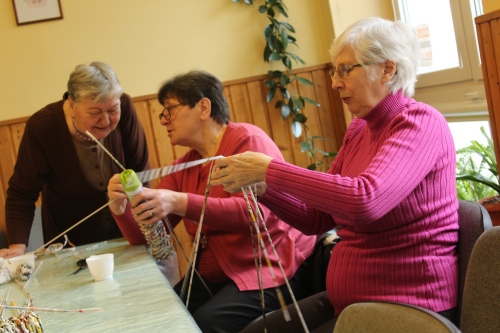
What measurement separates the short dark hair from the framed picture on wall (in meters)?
1.68

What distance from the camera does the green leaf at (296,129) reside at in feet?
12.8

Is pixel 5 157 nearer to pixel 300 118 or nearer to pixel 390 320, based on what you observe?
pixel 300 118

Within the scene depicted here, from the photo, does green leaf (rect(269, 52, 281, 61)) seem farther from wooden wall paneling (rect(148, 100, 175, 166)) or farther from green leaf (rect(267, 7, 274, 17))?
wooden wall paneling (rect(148, 100, 175, 166))

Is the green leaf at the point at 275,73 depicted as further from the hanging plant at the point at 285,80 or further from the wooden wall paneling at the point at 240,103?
the wooden wall paneling at the point at 240,103

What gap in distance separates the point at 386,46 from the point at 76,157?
56.8 inches

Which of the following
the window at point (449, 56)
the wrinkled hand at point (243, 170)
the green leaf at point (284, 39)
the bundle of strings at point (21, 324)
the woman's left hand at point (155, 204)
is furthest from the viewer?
the green leaf at point (284, 39)

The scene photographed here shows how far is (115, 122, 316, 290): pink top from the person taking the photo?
205 centimetres

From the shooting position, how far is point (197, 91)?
2.33 m

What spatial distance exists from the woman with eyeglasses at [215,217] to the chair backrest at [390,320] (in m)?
0.70

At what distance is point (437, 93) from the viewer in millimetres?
3244

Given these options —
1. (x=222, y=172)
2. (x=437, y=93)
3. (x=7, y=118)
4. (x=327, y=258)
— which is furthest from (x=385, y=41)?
(x=7, y=118)

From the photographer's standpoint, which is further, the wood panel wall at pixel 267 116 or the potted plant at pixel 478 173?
the wood panel wall at pixel 267 116

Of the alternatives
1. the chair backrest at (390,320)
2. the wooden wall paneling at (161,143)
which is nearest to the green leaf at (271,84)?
the wooden wall paneling at (161,143)

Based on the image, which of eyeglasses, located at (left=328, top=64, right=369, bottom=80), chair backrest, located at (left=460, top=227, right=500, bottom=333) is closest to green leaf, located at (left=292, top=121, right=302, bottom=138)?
eyeglasses, located at (left=328, top=64, right=369, bottom=80)
